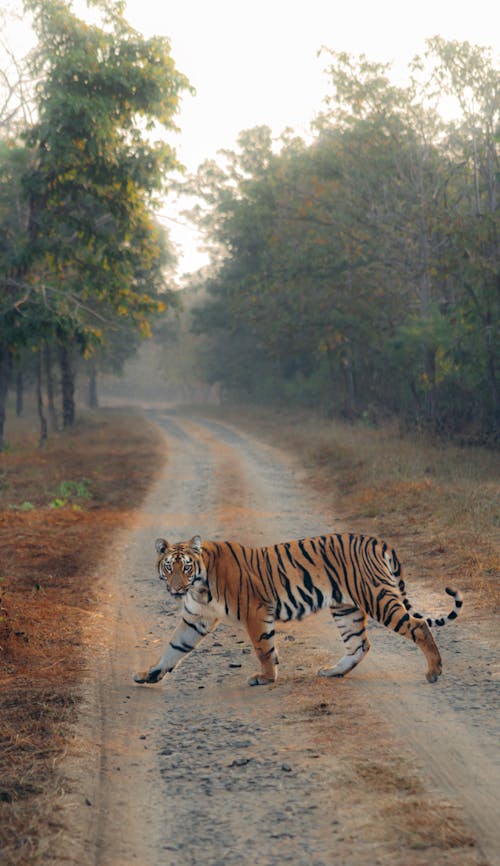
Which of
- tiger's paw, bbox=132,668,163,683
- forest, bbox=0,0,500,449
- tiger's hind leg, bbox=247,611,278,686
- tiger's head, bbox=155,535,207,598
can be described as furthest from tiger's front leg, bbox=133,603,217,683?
forest, bbox=0,0,500,449

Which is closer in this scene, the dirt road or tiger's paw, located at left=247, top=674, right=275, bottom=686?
the dirt road

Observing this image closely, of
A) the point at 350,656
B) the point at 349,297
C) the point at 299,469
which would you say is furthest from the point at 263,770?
the point at 349,297

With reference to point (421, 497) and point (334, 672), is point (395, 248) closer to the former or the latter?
point (421, 497)

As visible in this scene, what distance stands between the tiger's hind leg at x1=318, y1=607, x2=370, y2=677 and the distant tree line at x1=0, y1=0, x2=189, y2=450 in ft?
47.6

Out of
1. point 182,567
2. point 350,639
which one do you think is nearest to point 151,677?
point 182,567

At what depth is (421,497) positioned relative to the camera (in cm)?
1588

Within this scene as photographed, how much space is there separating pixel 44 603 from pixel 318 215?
21342mm

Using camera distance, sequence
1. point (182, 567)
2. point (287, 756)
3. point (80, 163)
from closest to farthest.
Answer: point (287, 756), point (182, 567), point (80, 163)

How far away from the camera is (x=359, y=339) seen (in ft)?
105

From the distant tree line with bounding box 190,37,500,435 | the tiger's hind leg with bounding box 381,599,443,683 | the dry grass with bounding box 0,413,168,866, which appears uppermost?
the distant tree line with bounding box 190,37,500,435

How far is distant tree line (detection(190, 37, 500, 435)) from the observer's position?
2139 cm

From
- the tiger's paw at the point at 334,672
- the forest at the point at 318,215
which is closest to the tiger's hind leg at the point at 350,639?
the tiger's paw at the point at 334,672

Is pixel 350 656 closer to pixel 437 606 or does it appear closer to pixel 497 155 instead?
pixel 437 606

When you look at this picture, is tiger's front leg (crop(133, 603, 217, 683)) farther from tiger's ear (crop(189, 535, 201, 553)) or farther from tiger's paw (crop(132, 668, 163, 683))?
tiger's ear (crop(189, 535, 201, 553))
